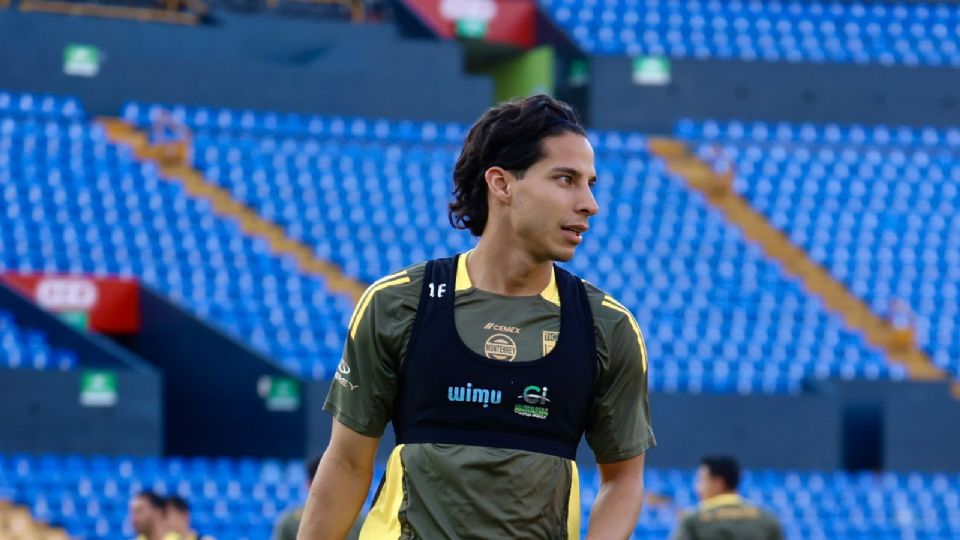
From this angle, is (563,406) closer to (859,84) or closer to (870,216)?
(870,216)

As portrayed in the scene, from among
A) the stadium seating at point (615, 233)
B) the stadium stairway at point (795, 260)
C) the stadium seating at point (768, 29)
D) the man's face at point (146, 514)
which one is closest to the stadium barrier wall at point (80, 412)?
the stadium seating at point (615, 233)

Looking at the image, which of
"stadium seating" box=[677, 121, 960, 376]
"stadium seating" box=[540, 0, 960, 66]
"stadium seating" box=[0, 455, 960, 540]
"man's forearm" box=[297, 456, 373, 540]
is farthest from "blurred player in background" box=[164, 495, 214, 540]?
"stadium seating" box=[540, 0, 960, 66]

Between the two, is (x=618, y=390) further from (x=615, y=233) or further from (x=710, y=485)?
(x=615, y=233)

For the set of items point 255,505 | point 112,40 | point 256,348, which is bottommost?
point 255,505

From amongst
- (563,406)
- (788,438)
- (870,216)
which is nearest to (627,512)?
(563,406)

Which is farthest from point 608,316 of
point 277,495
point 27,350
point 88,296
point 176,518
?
point 88,296

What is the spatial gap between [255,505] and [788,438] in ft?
17.0

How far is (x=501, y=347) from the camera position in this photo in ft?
10.7

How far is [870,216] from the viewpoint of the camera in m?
20.7

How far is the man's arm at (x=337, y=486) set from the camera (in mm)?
3377

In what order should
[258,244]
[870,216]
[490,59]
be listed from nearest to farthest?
[258,244]
[870,216]
[490,59]

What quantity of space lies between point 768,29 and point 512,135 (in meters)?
22.0

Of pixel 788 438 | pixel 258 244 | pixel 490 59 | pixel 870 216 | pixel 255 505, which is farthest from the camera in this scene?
pixel 490 59

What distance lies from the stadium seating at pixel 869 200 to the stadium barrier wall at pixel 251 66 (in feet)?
11.1
